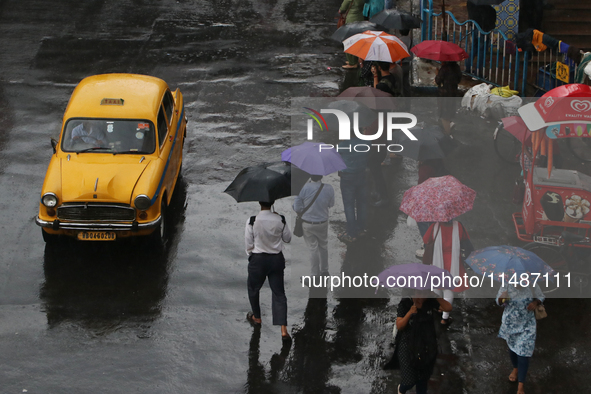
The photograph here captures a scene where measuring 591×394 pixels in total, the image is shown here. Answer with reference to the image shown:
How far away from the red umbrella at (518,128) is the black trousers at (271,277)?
13.3 feet

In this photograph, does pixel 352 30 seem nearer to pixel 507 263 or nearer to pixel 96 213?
pixel 96 213

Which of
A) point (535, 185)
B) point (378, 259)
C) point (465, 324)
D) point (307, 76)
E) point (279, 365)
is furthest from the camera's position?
point (307, 76)

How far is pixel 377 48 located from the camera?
467 inches

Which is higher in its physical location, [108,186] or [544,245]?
[108,186]

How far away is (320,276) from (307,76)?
8.54 metres

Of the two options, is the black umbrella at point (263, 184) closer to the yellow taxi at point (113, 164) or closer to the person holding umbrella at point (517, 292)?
the yellow taxi at point (113, 164)

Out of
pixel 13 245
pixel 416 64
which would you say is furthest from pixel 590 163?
pixel 13 245

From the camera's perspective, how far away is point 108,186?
375 inches

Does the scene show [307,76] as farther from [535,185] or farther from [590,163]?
[535,185]

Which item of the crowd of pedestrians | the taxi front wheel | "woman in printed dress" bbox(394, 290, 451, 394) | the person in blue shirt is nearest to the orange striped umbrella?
the crowd of pedestrians

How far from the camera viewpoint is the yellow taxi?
31.0 feet

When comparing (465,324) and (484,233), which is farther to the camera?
(484,233)

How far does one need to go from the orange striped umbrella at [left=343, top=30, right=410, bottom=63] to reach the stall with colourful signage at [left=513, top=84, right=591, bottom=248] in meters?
3.27

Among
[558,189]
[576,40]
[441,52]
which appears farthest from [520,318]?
[576,40]
